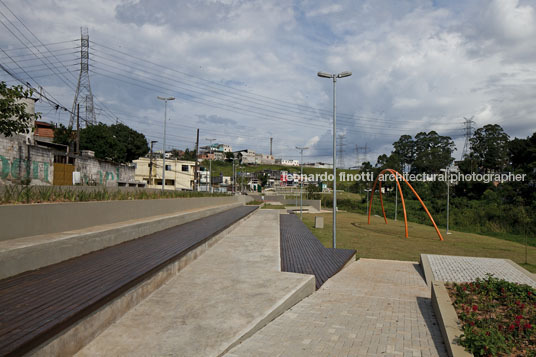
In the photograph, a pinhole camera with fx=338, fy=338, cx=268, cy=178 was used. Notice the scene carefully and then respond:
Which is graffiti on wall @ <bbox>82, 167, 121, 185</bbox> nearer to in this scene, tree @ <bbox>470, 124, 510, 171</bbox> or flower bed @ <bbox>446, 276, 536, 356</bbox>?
flower bed @ <bbox>446, 276, 536, 356</bbox>

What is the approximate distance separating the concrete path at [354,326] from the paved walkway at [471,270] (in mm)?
1970

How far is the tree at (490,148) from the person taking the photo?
212 ft

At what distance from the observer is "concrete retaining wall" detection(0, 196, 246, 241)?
22.2ft

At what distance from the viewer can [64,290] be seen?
5074 millimetres

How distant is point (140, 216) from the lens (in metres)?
13.5

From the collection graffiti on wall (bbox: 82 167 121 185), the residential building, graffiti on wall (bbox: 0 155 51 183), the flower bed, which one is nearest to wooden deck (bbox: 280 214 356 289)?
the flower bed

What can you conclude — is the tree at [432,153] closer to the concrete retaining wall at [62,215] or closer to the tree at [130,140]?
the tree at [130,140]

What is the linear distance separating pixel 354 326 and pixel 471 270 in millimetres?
8095

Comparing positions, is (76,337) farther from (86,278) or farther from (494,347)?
(494,347)

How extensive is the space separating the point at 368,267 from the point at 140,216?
901 centimetres

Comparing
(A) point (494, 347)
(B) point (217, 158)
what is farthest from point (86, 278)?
(B) point (217, 158)

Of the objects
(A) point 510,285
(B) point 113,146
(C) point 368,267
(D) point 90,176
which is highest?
(B) point 113,146

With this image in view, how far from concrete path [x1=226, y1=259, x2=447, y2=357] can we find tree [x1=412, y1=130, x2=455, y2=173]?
8970 cm

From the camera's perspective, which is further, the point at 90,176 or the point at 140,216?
the point at 90,176
